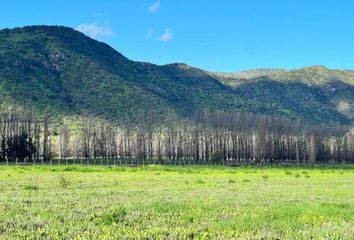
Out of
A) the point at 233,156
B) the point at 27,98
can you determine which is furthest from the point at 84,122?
the point at 233,156

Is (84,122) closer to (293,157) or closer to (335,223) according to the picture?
(293,157)

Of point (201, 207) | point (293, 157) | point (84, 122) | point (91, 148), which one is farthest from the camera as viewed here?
point (84, 122)

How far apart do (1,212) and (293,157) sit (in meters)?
161

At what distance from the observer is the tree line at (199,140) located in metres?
148

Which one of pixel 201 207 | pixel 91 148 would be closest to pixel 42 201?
pixel 201 207

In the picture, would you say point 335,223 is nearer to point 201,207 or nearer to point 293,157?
point 201,207

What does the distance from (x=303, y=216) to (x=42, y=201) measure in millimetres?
11184

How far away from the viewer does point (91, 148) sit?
15612 centimetres

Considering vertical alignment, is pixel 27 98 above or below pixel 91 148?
above

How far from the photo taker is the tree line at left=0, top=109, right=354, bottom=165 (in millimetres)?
148000

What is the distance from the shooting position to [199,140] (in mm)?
175250

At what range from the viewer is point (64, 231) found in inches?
519

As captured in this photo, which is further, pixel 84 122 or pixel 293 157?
pixel 84 122

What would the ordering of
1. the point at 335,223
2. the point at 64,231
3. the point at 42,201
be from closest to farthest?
the point at 64,231 → the point at 335,223 → the point at 42,201
